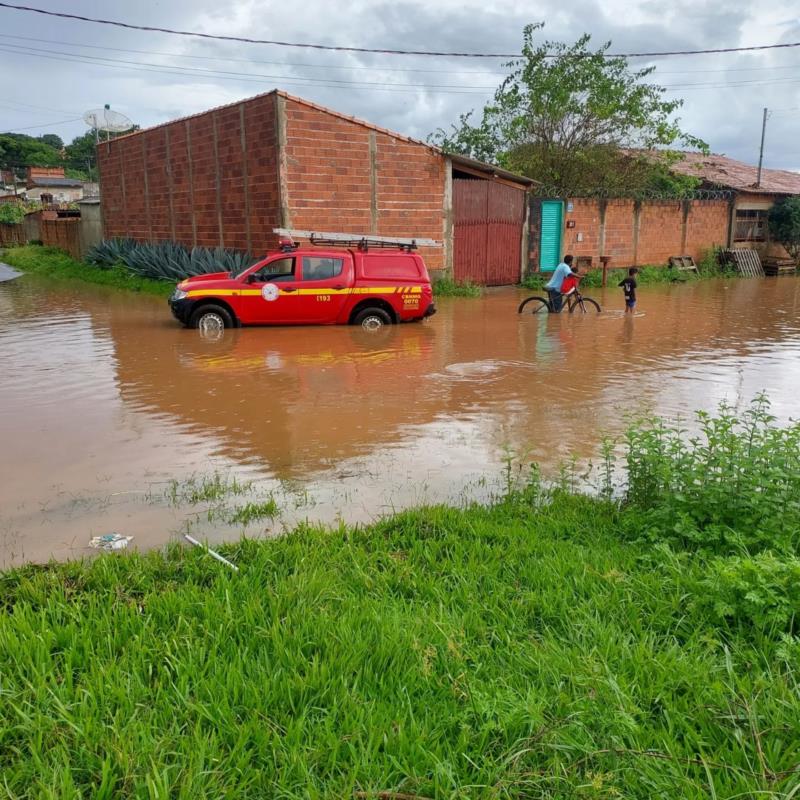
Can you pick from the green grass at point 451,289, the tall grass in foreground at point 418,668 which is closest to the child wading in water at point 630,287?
the green grass at point 451,289

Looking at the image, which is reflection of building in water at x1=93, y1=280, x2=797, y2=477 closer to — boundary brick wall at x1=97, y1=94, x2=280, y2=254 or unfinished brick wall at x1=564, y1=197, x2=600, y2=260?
boundary brick wall at x1=97, y1=94, x2=280, y2=254

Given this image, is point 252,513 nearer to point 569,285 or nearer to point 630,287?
point 569,285

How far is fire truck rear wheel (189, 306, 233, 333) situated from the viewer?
13.5m

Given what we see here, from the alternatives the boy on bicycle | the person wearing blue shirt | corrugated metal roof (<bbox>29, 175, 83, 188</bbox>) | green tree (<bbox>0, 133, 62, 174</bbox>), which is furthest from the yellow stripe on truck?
green tree (<bbox>0, 133, 62, 174</bbox>)

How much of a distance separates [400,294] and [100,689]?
11867mm

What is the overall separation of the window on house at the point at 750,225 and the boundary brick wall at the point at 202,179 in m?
22.5

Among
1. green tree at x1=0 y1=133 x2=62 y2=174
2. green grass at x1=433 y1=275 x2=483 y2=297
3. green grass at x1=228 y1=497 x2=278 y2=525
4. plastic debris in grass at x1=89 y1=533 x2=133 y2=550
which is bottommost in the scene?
plastic debris in grass at x1=89 y1=533 x2=133 y2=550

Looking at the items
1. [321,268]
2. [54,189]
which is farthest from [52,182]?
[321,268]

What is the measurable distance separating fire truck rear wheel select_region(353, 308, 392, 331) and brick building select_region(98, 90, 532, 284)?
4.76m

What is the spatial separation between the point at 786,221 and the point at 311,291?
1059 inches

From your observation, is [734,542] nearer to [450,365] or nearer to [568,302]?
[450,365]

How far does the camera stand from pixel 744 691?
294cm

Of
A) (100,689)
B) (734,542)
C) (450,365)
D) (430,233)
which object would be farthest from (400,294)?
(100,689)

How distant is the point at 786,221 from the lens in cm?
3203
